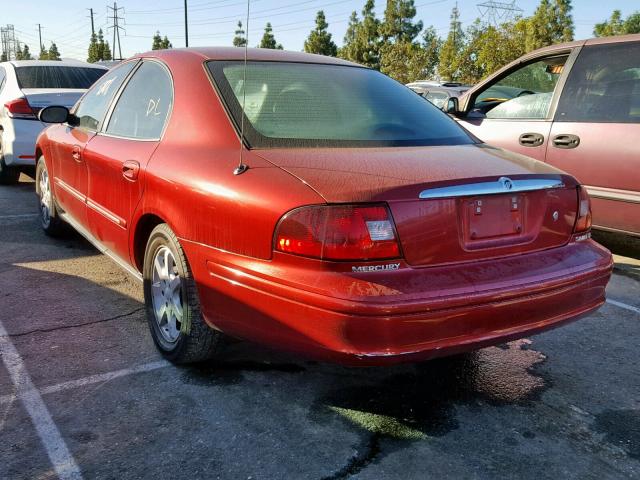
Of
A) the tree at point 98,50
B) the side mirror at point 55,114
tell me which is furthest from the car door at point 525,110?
the tree at point 98,50

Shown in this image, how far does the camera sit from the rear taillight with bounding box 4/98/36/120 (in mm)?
7242

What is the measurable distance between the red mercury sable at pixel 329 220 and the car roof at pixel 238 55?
0.02 metres

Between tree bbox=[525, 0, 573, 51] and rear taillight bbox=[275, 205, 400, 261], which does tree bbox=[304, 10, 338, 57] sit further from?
rear taillight bbox=[275, 205, 400, 261]

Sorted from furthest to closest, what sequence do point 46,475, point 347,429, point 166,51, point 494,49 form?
point 494,49 → point 166,51 → point 347,429 → point 46,475

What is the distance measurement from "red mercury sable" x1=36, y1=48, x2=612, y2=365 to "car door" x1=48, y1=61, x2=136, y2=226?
0.63 m

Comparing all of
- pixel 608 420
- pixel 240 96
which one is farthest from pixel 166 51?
pixel 608 420

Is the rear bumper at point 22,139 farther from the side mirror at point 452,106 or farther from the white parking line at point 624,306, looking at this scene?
the white parking line at point 624,306

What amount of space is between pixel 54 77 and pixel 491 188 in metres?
7.25

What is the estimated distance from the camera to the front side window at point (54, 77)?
25.5 ft

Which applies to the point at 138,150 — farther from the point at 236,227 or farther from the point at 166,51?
the point at 236,227

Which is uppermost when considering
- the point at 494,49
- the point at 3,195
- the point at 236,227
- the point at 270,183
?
the point at 494,49

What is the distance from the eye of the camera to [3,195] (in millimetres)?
7395

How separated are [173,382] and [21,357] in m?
0.83

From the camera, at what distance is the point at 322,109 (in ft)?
9.62
